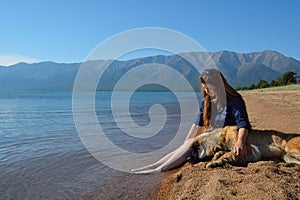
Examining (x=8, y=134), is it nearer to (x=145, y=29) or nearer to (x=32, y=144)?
(x=32, y=144)

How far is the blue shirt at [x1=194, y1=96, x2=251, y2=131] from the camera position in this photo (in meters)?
5.23

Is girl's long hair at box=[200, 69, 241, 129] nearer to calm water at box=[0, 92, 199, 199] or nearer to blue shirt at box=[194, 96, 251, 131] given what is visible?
blue shirt at box=[194, 96, 251, 131]

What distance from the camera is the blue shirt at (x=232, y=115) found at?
5.23m

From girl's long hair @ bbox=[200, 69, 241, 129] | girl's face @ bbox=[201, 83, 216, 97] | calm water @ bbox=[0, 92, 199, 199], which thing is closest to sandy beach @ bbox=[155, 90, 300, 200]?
calm water @ bbox=[0, 92, 199, 199]

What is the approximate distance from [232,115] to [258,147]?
0.82 meters

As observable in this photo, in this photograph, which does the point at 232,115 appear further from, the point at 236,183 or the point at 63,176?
the point at 63,176

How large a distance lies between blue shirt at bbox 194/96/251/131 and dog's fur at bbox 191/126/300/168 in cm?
16

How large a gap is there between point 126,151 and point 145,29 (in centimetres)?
Result: 362

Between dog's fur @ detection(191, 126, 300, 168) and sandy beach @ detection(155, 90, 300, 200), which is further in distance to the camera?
dog's fur @ detection(191, 126, 300, 168)

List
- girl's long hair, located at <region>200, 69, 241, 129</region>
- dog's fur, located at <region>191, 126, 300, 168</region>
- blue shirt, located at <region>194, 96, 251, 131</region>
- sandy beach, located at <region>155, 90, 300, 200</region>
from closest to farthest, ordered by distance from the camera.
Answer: sandy beach, located at <region>155, 90, 300, 200</region> → dog's fur, located at <region>191, 126, 300, 168</region> → blue shirt, located at <region>194, 96, 251, 131</region> → girl's long hair, located at <region>200, 69, 241, 129</region>

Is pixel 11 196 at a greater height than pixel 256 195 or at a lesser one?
lesser

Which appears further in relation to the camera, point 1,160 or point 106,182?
point 1,160

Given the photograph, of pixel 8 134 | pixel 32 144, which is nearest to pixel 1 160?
pixel 32 144

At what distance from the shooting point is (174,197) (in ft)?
13.8
